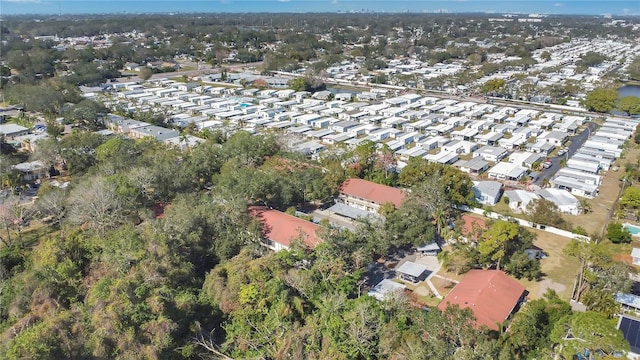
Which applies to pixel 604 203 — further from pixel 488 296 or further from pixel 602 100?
pixel 602 100

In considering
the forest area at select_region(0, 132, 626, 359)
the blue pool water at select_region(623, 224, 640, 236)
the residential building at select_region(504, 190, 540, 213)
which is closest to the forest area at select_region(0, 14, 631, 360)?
the forest area at select_region(0, 132, 626, 359)

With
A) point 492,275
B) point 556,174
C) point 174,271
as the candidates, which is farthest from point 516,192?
point 174,271

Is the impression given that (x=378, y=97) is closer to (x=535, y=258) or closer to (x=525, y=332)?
(x=535, y=258)

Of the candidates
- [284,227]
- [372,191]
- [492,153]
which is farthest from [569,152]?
[284,227]

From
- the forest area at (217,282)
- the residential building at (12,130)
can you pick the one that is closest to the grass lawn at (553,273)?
the forest area at (217,282)

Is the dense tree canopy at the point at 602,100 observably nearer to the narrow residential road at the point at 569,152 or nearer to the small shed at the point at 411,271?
the narrow residential road at the point at 569,152

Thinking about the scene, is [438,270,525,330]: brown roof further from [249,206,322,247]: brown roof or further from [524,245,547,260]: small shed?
[249,206,322,247]: brown roof
